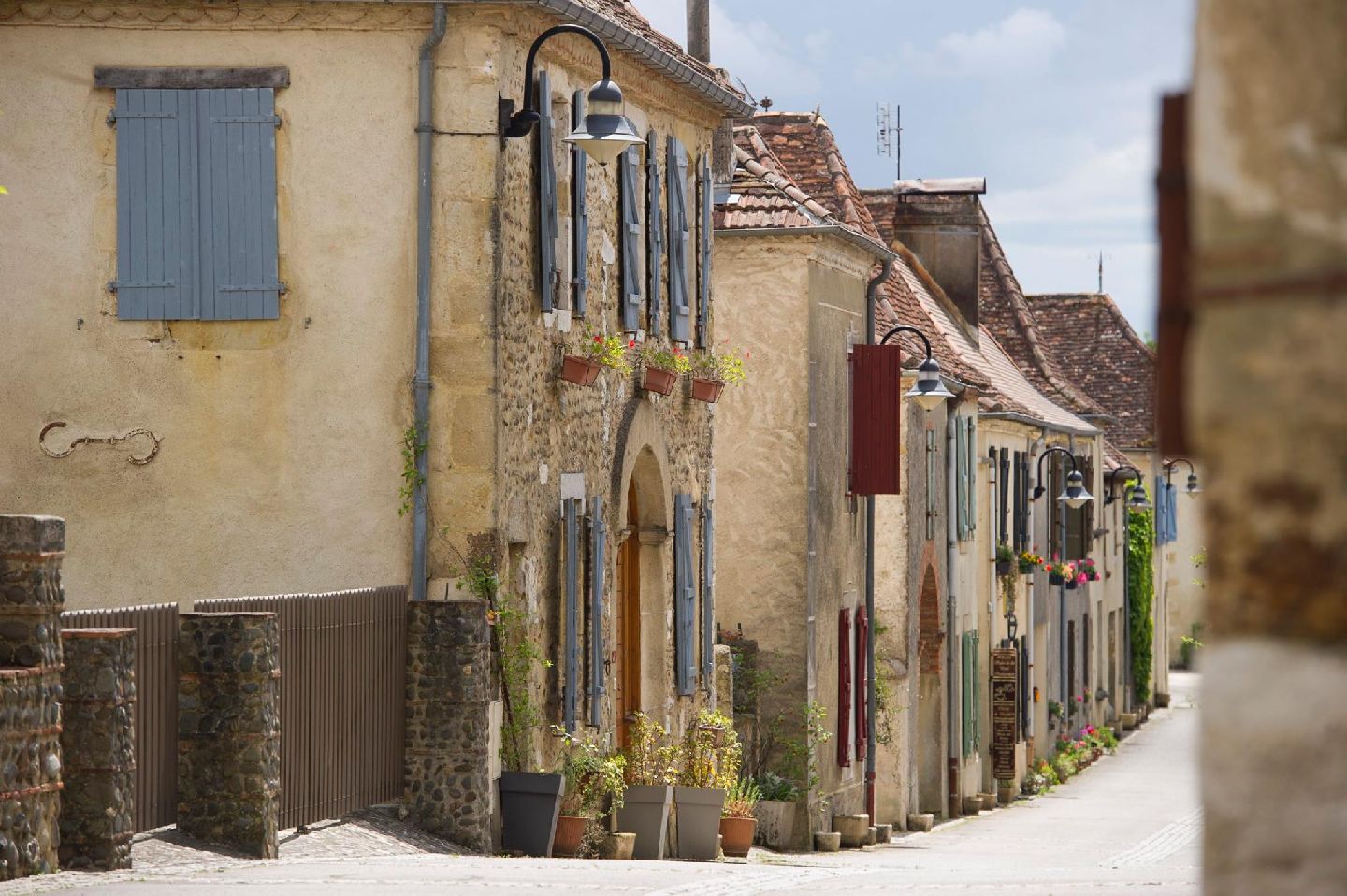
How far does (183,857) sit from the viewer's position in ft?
36.5

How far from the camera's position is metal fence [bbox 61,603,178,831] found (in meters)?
11.2

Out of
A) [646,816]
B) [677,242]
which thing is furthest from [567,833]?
[677,242]

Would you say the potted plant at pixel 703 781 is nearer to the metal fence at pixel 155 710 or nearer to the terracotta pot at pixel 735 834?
the terracotta pot at pixel 735 834

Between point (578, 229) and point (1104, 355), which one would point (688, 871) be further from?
point (1104, 355)

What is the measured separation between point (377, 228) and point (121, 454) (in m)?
2.33

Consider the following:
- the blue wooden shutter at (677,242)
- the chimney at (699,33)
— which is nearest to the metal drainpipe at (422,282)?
the blue wooden shutter at (677,242)

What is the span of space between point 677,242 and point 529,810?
6.35 meters

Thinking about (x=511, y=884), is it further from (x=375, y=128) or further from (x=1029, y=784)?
(x=1029, y=784)

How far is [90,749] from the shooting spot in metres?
10.3

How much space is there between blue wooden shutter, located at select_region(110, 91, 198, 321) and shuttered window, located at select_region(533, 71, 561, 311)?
7.81 ft

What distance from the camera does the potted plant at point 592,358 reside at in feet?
51.6

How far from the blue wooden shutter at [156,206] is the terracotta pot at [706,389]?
19.4 feet

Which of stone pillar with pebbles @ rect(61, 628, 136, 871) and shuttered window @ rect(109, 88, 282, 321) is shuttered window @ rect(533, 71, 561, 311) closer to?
shuttered window @ rect(109, 88, 282, 321)

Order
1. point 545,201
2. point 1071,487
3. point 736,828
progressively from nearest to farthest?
point 545,201 → point 736,828 → point 1071,487
